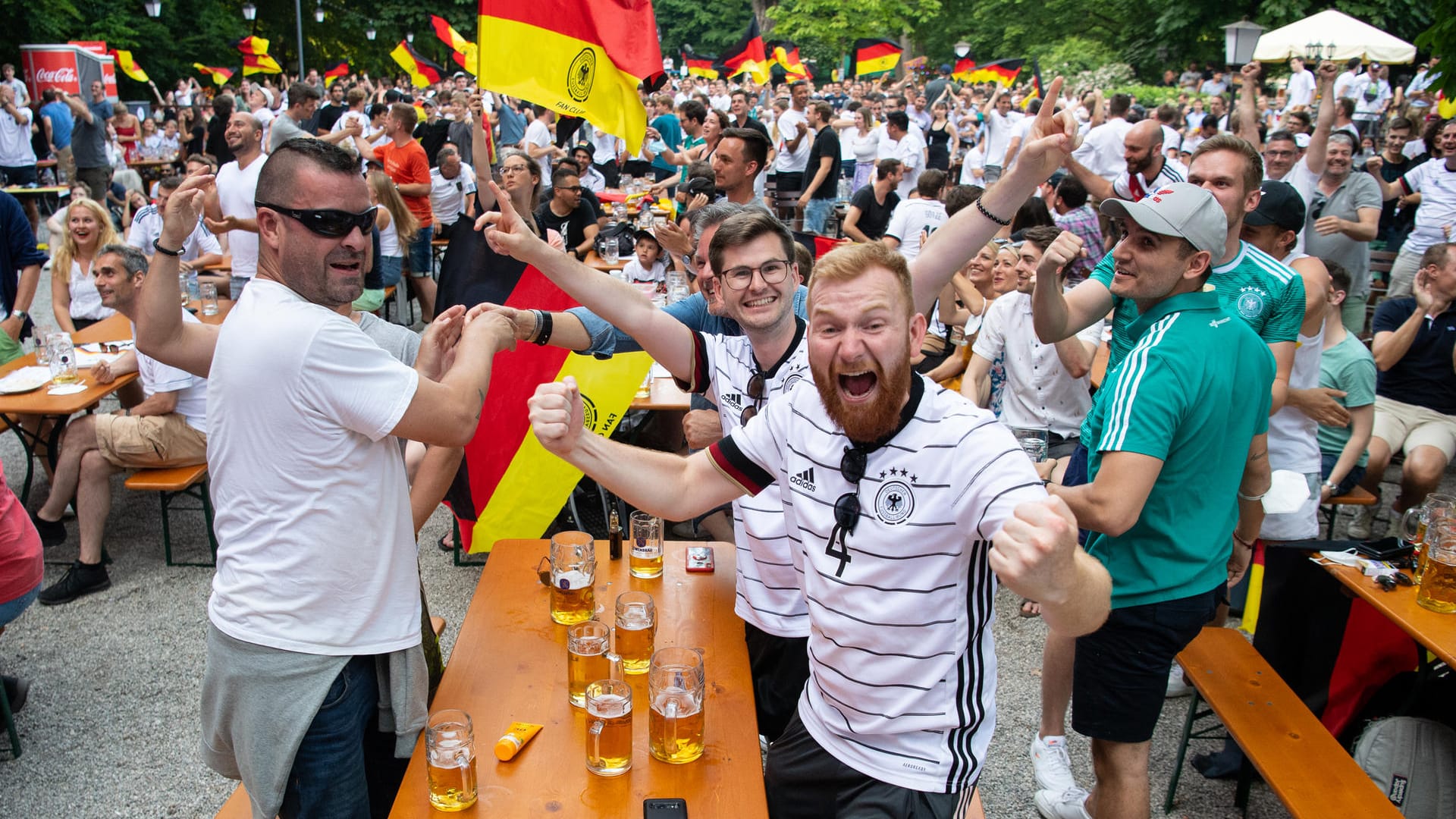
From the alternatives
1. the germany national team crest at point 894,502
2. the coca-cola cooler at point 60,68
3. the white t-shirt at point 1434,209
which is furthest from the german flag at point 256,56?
the germany national team crest at point 894,502

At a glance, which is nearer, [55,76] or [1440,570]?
[1440,570]

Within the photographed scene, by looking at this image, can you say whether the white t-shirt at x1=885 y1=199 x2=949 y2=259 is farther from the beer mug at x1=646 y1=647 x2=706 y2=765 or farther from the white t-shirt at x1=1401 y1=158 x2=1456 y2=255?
the beer mug at x1=646 y1=647 x2=706 y2=765

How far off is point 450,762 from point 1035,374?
371cm

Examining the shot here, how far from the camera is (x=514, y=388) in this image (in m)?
4.40

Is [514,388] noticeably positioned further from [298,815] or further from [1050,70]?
[1050,70]

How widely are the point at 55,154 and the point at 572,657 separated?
1953cm

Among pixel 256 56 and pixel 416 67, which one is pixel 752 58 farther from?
pixel 256 56

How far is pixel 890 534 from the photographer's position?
82.8 inches

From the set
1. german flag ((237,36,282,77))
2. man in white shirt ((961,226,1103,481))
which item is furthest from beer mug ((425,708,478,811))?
german flag ((237,36,282,77))

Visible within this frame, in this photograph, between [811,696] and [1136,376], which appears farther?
[1136,376]

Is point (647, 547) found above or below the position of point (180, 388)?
above

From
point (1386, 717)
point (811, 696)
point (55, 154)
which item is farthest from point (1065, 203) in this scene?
point (55, 154)

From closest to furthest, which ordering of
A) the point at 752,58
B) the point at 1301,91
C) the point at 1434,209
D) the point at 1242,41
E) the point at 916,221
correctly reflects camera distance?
1. the point at 1434,209
2. the point at 916,221
3. the point at 1242,41
4. the point at 1301,91
5. the point at 752,58

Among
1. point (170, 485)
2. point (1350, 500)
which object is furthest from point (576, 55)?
point (1350, 500)
